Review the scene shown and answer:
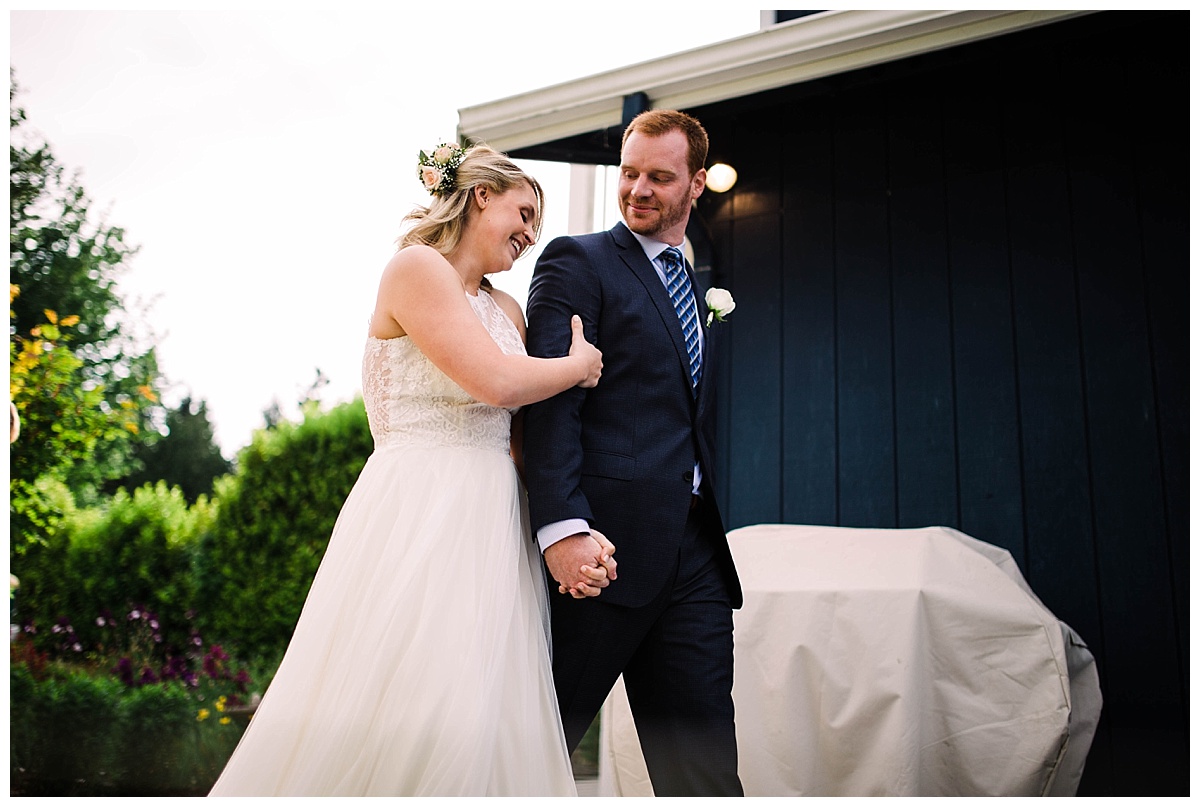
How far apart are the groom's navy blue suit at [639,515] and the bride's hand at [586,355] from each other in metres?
0.03

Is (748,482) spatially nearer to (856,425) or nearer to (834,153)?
(856,425)

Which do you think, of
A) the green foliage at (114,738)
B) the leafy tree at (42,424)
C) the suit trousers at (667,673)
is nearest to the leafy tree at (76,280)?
the leafy tree at (42,424)

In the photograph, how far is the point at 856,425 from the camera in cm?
356

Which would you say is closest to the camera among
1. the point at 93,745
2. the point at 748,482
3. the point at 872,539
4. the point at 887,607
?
the point at 887,607

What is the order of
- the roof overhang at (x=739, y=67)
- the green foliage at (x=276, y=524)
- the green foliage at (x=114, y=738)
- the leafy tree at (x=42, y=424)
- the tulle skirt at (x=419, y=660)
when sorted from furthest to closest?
1. the green foliage at (x=276, y=524)
2. the leafy tree at (x=42, y=424)
3. the green foliage at (x=114, y=738)
4. the roof overhang at (x=739, y=67)
5. the tulle skirt at (x=419, y=660)

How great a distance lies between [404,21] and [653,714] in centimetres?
264

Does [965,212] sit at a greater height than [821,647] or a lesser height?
greater

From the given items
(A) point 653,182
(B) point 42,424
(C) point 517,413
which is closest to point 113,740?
(B) point 42,424

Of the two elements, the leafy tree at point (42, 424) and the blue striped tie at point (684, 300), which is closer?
the blue striped tie at point (684, 300)

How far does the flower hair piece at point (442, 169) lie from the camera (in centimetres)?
190

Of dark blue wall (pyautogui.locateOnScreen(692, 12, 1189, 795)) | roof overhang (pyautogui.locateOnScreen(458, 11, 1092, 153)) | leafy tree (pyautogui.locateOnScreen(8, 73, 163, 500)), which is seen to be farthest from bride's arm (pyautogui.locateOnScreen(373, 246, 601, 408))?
leafy tree (pyautogui.locateOnScreen(8, 73, 163, 500))

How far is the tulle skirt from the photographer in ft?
4.80

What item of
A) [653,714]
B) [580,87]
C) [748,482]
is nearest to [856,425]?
[748,482]

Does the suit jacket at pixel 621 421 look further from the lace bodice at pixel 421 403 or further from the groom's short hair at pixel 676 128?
the groom's short hair at pixel 676 128
